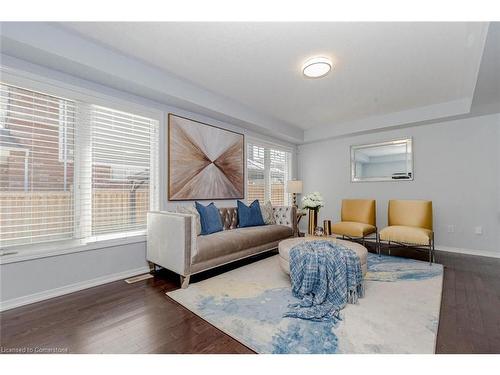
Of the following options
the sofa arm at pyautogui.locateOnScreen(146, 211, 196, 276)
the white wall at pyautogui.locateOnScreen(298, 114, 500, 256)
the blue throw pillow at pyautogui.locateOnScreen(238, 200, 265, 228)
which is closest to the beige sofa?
the sofa arm at pyautogui.locateOnScreen(146, 211, 196, 276)

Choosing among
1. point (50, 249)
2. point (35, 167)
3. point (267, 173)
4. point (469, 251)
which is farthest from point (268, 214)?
point (469, 251)

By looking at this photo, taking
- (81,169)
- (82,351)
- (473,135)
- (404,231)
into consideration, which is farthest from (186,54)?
(473,135)

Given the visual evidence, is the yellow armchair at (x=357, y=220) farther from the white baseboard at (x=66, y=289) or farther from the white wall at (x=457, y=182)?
the white baseboard at (x=66, y=289)

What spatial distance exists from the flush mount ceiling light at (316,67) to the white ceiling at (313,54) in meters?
0.08

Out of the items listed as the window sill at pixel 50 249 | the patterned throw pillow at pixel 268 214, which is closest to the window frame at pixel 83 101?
the window sill at pixel 50 249

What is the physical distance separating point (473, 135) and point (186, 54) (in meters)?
4.69

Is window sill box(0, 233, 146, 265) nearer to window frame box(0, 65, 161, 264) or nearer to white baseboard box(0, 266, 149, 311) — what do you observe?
Result: window frame box(0, 65, 161, 264)

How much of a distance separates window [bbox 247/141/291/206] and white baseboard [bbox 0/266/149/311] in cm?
256

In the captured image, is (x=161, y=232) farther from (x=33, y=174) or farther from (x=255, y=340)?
(x=255, y=340)

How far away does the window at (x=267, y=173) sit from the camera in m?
4.88

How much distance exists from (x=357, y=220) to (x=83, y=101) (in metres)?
4.61

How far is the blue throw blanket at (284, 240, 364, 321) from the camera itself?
6.79 feet

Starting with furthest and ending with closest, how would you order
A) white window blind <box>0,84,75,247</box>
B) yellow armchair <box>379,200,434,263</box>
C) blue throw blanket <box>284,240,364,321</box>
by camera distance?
yellow armchair <box>379,200,434,263</box>
white window blind <box>0,84,75,247</box>
blue throw blanket <box>284,240,364,321</box>

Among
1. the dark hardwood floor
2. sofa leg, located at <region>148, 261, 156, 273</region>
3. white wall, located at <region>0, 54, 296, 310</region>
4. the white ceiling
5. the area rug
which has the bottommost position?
the dark hardwood floor
